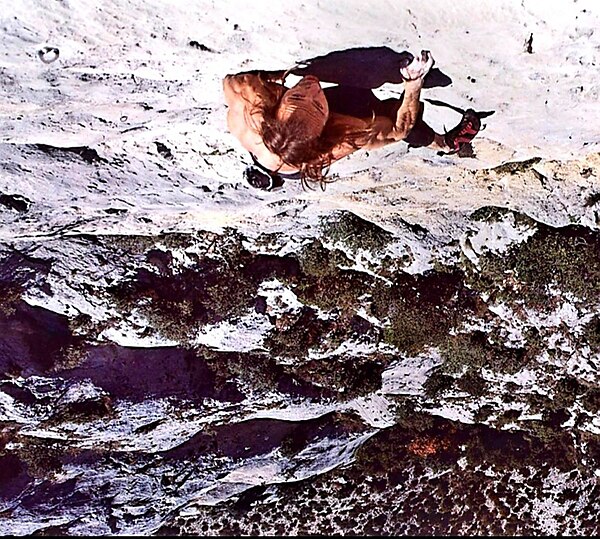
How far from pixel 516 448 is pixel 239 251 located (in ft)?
23.5

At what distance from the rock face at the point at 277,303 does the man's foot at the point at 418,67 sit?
0.87 ft

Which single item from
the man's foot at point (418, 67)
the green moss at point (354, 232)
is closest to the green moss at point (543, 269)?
the green moss at point (354, 232)

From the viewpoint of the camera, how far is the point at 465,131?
602 cm

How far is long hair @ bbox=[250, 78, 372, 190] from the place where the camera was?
4680 mm

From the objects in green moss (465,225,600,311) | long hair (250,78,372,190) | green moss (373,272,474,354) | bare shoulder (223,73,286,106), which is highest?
bare shoulder (223,73,286,106)

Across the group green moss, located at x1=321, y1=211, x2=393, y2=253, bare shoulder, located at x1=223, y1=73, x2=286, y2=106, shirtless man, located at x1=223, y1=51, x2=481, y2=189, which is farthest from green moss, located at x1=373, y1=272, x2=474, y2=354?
bare shoulder, located at x1=223, y1=73, x2=286, y2=106

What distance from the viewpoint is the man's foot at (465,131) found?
19.2ft

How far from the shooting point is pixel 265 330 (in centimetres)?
972

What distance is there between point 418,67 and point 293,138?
1.30 meters

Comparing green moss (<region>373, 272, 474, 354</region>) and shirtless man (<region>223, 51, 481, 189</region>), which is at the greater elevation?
shirtless man (<region>223, 51, 481, 189</region>)

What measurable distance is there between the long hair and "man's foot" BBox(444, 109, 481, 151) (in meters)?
1.35

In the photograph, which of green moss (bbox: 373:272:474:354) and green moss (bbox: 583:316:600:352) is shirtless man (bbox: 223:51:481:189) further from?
green moss (bbox: 583:316:600:352)

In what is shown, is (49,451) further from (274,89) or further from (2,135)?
(274,89)

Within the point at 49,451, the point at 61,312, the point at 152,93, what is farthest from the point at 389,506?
the point at 152,93
